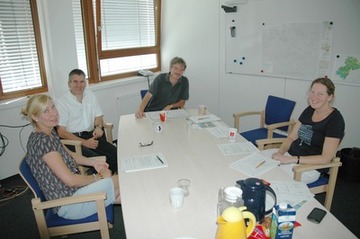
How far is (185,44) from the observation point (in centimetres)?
479

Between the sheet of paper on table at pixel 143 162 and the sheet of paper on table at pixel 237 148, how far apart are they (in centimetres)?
50

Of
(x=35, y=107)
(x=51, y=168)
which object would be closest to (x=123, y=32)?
(x=35, y=107)

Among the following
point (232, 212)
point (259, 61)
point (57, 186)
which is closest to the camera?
point (232, 212)

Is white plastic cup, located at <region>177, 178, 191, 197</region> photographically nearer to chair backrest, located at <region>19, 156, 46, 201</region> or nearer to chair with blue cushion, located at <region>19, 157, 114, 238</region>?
chair with blue cushion, located at <region>19, 157, 114, 238</region>

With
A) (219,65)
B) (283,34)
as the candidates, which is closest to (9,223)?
(219,65)

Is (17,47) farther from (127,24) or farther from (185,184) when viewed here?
(185,184)

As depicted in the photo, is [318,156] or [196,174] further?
[318,156]

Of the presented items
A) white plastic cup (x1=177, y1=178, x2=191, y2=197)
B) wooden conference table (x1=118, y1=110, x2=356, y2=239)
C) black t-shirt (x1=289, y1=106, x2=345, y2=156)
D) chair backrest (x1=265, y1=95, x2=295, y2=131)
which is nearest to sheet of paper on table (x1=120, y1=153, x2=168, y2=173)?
wooden conference table (x1=118, y1=110, x2=356, y2=239)

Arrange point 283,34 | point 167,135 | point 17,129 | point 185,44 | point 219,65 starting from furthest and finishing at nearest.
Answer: point 185,44 → point 219,65 → point 283,34 → point 17,129 → point 167,135

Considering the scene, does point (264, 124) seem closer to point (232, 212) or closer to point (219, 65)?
point (219, 65)

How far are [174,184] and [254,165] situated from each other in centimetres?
60

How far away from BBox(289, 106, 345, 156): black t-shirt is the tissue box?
3.70ft

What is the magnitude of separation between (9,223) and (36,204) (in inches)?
53.2

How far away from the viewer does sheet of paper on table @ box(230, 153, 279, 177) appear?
6.12 feet
